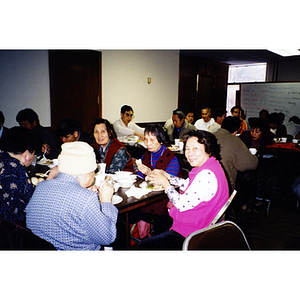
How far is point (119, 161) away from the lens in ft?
8.41

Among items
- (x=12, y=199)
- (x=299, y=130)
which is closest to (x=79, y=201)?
(x=12, y=199)

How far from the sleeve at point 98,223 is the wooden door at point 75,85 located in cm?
363

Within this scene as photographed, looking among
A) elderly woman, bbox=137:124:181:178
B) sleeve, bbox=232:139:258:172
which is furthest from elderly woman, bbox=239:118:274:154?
elderly woman, bbox=137:124:181:178

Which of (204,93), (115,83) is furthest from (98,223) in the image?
(204,93)

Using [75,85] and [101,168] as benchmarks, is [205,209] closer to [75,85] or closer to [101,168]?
[101,168]

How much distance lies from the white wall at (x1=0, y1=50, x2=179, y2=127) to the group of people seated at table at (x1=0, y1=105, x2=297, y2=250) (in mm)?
1839

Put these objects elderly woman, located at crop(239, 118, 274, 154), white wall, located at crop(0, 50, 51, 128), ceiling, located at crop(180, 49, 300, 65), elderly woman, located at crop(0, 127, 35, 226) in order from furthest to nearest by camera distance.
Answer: ceiling, located at crop(180, 49, 300, 65) → white wall, located at crop(0, 50, 51, 128) → elderly woman, located at crop(239, 118, 274, 154) → elderly woman, located at crop(0, 127, 35, 226)

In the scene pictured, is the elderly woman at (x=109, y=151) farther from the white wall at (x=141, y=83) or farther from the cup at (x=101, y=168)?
the white wall at (x=141, y=83)

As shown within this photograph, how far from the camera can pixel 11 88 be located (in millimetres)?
4047

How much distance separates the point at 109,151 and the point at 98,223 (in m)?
1.39

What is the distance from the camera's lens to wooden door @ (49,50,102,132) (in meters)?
4.50

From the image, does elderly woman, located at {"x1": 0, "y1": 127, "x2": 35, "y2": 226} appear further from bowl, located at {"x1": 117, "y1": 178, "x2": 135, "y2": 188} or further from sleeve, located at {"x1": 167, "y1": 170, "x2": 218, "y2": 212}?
sleeve, located at {"x1": 167, "y1": 170, "x2": 218, "y2": 212}
